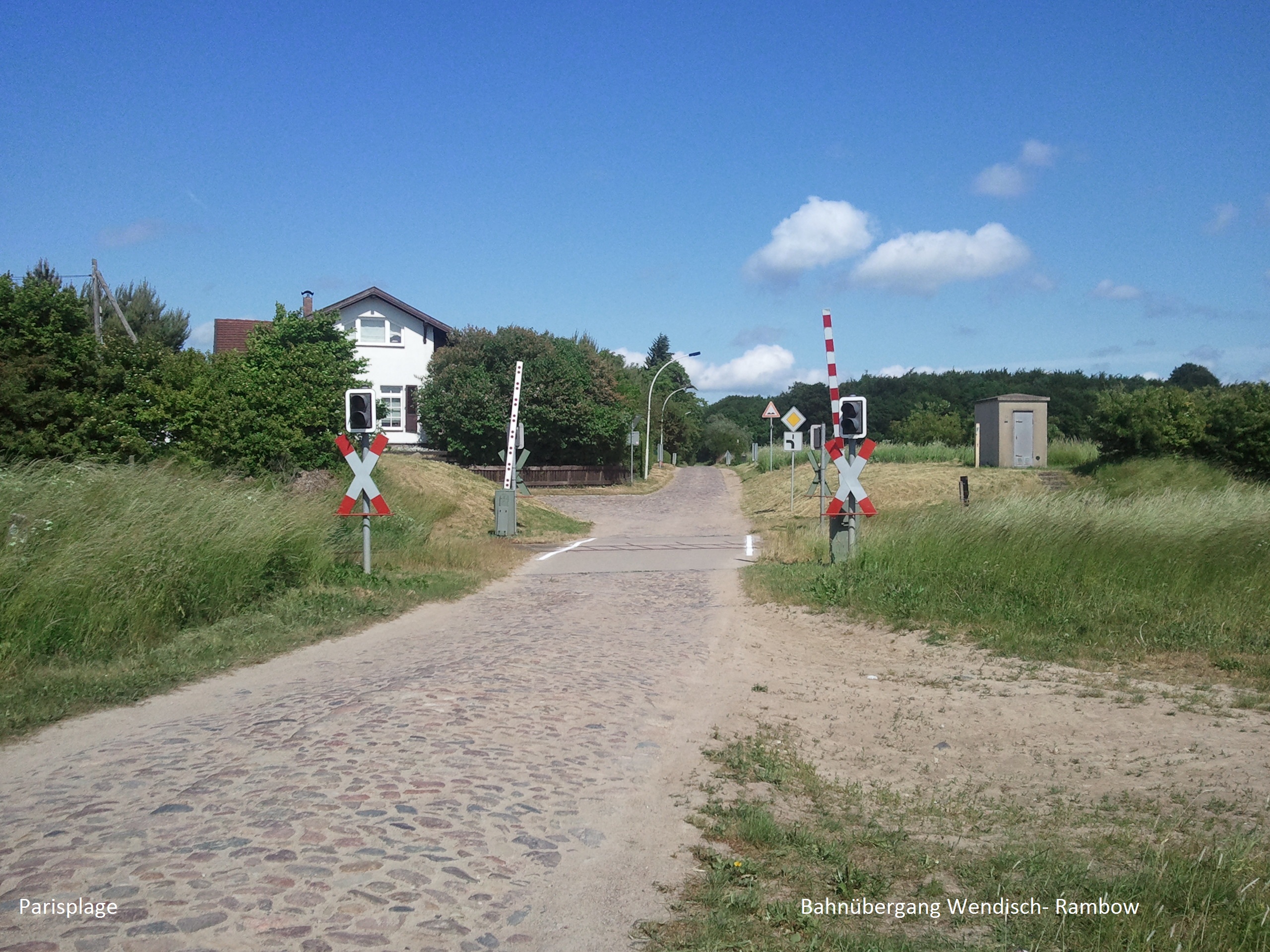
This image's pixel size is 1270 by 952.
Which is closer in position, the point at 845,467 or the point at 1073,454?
the point at 845,467

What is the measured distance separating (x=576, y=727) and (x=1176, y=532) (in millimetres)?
8652

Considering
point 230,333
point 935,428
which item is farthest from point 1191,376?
point 230,333

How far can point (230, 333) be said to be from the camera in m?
53.7

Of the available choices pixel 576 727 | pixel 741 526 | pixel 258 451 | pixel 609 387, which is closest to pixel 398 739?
pixel 576 727

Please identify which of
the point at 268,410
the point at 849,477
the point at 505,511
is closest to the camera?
the point at 849,477

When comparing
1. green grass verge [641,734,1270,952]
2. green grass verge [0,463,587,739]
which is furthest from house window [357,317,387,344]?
green grass verge [641,734,1270,952]

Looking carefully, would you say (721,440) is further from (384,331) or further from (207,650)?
(207,650)

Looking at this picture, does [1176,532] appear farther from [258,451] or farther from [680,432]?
[680,432]

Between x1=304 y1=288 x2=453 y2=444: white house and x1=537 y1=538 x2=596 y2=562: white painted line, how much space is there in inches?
1085

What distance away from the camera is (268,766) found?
5535 millimetres

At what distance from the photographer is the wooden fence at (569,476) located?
47938 millimetres

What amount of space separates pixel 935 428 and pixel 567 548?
6663 cm

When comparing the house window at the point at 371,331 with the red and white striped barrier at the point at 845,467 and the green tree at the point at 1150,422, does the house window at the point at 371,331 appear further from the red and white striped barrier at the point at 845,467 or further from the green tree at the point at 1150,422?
the red and white striped barrier at the point at 845,467

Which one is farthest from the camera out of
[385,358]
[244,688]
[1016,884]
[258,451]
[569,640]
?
[385,358]
